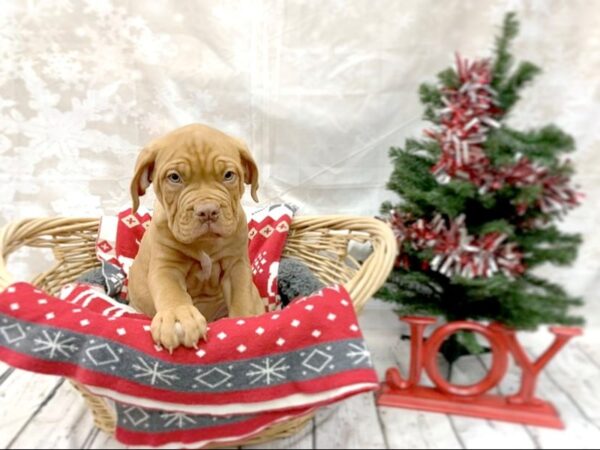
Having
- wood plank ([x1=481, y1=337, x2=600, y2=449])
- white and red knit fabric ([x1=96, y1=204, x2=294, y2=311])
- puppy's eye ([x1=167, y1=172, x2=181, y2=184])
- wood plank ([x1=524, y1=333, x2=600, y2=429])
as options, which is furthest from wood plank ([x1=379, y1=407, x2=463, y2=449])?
→ puppy's eye ([x1=167, y1=172, x2=181, y2=184])

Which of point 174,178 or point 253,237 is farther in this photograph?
point 253,237

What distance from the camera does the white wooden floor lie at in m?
1.25

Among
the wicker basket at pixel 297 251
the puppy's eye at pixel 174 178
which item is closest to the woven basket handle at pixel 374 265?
the wicker basket at pixel 297 251

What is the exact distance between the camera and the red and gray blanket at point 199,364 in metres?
1.14

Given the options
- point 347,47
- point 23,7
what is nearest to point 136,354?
point 347,47

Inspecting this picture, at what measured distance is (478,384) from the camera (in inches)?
51.8

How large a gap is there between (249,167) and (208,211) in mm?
250

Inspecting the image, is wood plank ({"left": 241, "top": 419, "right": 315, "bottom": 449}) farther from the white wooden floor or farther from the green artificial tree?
the green artificial tree

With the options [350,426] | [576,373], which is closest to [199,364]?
[350,426]

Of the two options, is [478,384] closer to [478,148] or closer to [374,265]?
[374,265]

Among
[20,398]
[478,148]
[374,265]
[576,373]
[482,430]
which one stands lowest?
[20,398]

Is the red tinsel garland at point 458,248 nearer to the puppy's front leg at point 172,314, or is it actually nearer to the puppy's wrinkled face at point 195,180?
the puppy's wrinkled face at point 195,180

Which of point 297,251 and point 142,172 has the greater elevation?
point 142,172

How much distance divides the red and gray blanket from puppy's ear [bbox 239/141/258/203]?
0.43 metres
